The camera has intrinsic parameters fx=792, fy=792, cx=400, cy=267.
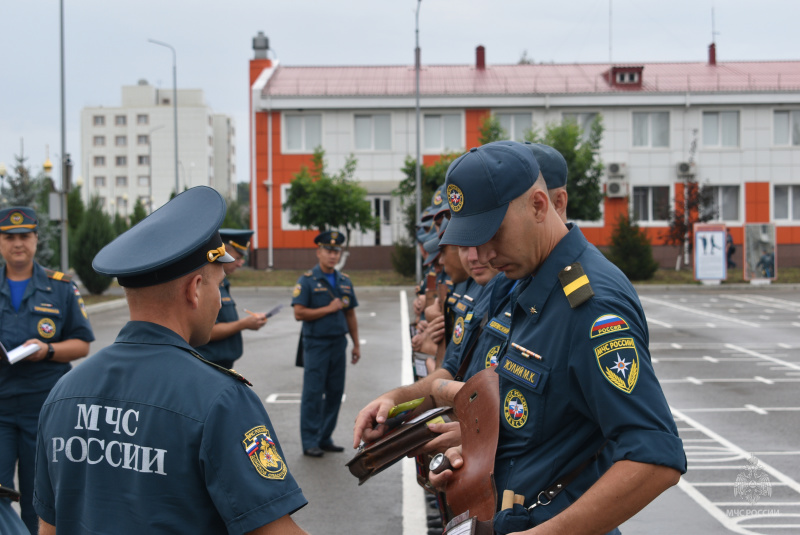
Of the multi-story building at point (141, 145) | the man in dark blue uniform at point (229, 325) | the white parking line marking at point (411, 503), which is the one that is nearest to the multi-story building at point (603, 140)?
the man in dark blue uniform at point (229, 325)

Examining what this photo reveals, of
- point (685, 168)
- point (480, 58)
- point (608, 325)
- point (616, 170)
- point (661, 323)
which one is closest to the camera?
point (608, 325)

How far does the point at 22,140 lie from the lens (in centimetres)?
2884

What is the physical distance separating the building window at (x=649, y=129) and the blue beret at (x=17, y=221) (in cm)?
3485

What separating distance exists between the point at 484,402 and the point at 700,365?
Answer: 10.9m

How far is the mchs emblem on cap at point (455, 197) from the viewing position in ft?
7.73

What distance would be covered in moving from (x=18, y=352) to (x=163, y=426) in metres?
3.29

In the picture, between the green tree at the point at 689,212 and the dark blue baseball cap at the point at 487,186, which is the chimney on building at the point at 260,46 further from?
the dark blue baseball cap at the point at 487,186

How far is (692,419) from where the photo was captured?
28.2 feet

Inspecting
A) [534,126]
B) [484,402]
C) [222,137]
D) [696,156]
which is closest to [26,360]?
[484,402]

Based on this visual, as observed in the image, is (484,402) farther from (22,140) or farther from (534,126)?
(534,126)

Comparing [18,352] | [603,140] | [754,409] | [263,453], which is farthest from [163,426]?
[603,140]

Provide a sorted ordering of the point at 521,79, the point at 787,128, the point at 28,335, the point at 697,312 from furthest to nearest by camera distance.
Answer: the point at 521,79, the point at 787,128, the point at 697,312, the point at 28,335

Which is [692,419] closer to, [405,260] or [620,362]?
[620,362]

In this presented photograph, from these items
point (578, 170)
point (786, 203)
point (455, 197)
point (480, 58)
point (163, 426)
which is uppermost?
point (480, 58)
